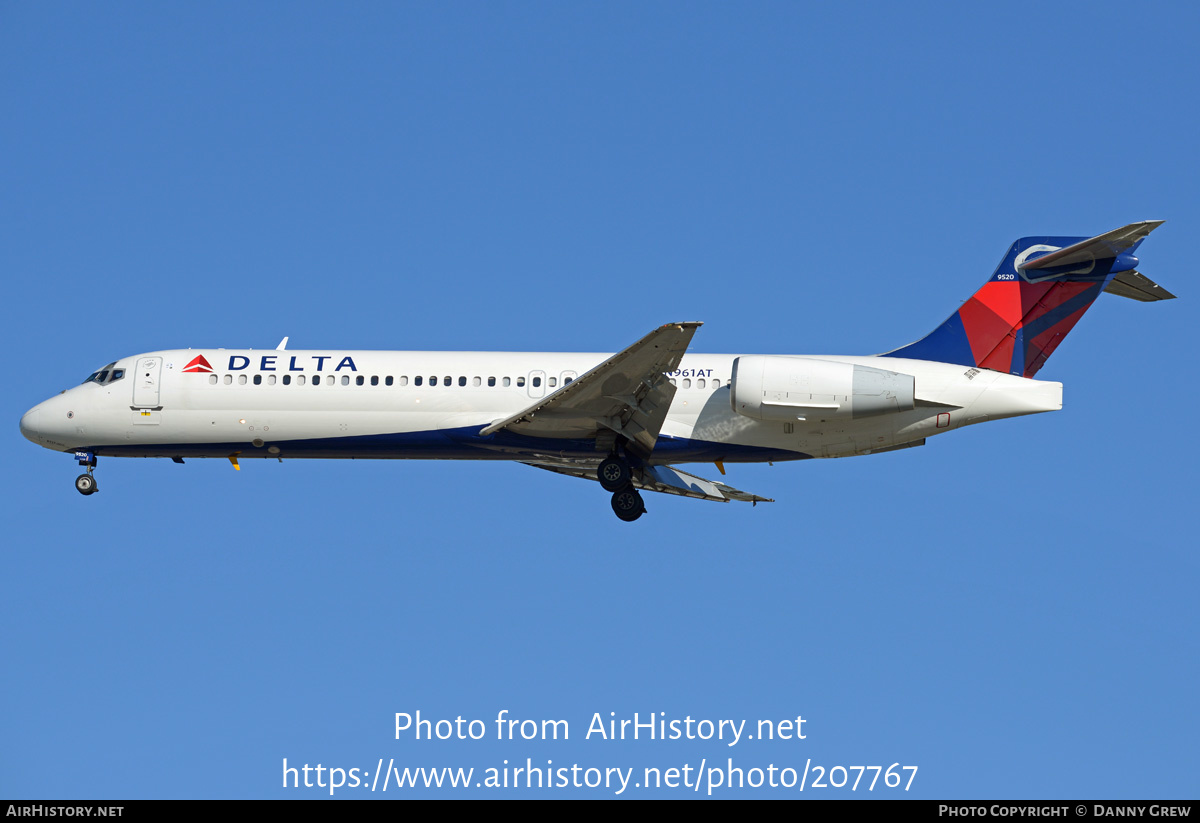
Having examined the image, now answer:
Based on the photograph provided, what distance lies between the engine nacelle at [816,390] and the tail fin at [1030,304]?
247 cm

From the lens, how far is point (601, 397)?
25.7 m

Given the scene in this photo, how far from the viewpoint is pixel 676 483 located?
30375mm

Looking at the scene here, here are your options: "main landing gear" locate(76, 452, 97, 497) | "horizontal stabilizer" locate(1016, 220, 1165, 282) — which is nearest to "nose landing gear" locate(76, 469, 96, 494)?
"main landing gear" locate(76, 452, 97, 497)

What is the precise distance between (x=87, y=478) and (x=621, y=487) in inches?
440

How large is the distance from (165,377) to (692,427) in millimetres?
10824

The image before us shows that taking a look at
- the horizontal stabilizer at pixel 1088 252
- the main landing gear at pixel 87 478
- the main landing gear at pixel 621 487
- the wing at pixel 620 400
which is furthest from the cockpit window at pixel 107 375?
the horizontal stabilizer at pixel 1088 252

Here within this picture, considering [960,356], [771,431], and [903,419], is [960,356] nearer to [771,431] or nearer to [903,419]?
[903,419]

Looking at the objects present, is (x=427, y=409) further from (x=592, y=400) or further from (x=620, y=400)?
(x=620, y=400)

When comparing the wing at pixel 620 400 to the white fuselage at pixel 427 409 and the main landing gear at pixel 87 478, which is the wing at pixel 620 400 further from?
the main landing gear at pixel 87 478

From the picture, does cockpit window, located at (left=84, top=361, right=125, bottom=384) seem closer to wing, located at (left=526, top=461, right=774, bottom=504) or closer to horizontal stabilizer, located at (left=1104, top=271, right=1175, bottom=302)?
wing, located at (left=526, top=461, right=774, bottom=504)

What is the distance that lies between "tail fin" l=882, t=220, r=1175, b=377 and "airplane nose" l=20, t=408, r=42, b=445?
18172 millimetres

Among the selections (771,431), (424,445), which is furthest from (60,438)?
(771,431)

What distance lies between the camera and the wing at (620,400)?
24344mm
